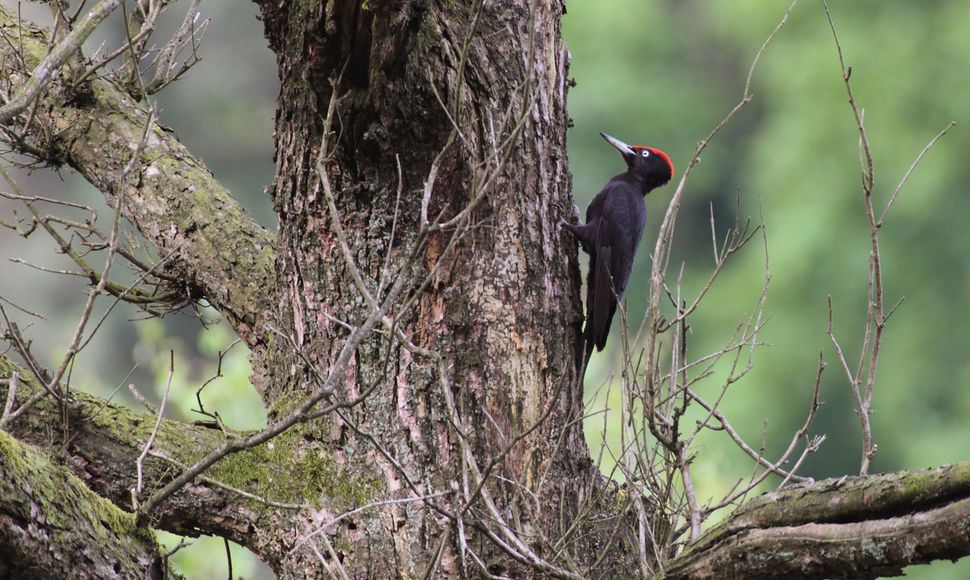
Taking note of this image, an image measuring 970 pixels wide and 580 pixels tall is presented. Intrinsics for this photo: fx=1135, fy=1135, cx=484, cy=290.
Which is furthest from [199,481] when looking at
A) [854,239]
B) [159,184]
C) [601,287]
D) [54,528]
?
[854,239]

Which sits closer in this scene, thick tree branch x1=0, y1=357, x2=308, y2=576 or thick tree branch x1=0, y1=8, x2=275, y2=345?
thick tree branch x1=0, y1=357, x2=308, y2=576

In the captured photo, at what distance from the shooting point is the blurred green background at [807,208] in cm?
1344

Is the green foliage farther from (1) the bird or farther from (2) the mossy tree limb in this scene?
(2) the mossy tree limb

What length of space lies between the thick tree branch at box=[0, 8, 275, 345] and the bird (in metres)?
1.00

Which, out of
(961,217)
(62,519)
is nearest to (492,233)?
(62,519)

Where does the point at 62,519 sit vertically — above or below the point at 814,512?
above

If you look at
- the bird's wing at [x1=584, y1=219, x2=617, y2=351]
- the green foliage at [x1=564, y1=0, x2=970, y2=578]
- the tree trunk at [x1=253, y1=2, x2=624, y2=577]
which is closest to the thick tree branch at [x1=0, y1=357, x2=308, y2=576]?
the tree trunk at [x1=253, y1=2, x2=624, y2=577]

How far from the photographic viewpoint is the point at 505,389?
281 centimetres

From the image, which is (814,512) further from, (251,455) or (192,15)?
(192,15)

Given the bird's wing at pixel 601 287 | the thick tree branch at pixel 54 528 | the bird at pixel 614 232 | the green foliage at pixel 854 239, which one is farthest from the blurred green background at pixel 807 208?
the thick tree branch at pixel 54 528

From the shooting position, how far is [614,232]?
4.53 m

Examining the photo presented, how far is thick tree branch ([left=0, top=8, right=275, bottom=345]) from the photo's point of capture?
130 inches

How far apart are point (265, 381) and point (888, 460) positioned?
12.2 meters

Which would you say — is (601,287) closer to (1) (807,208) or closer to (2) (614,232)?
(2) (614,232)
